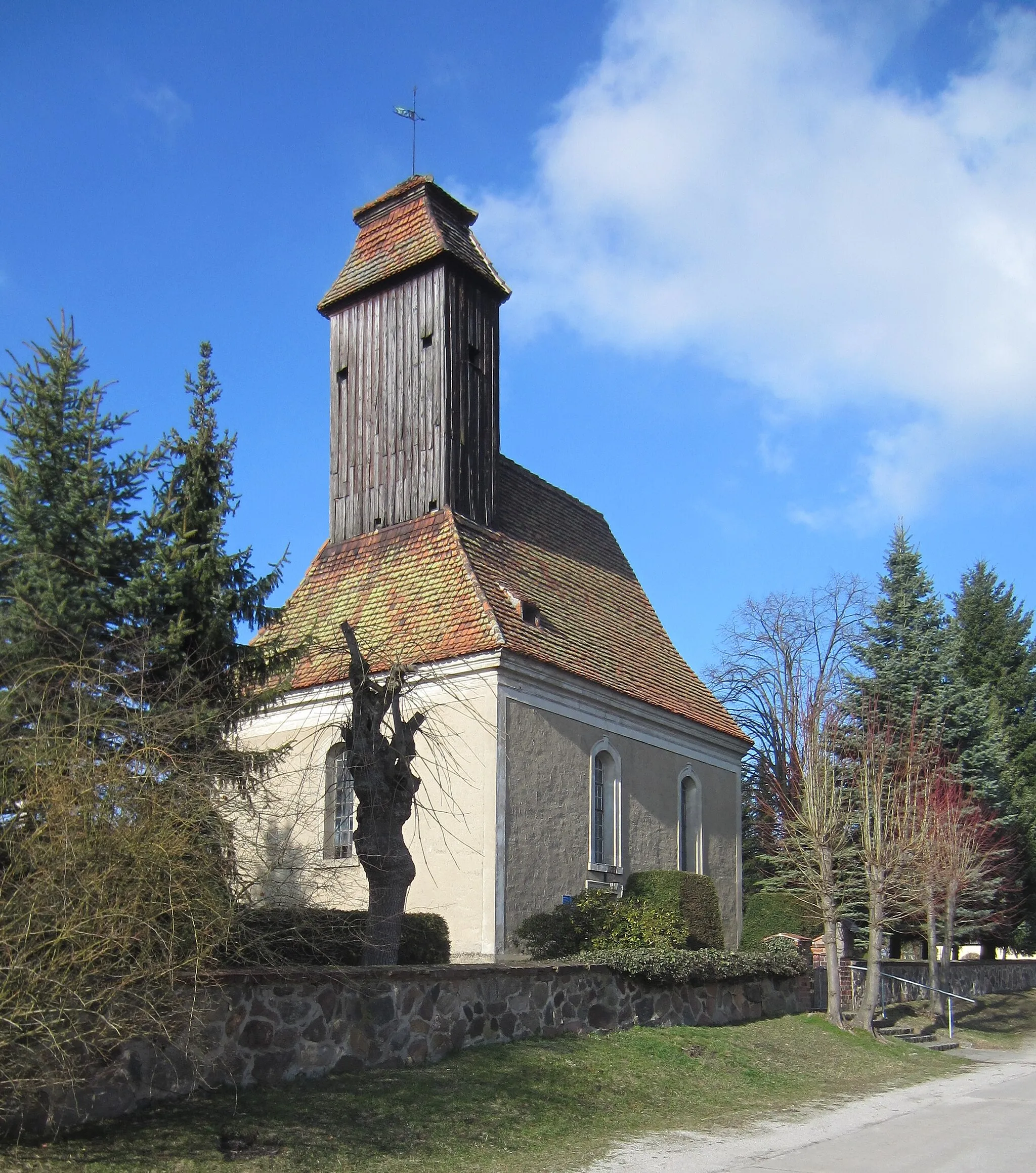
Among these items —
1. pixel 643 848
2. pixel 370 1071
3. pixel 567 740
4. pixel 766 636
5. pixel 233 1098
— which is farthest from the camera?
pixel 766 636

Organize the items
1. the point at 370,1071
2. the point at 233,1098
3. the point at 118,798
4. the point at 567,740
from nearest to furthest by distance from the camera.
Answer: the point at 118,798, the point at 233,1098, the point at 370,1071, the point at 567,740

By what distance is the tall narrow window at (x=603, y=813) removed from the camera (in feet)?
70.6

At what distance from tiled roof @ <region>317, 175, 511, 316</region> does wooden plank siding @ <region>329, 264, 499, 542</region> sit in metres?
0.31

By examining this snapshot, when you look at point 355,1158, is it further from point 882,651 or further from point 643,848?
point 882,651

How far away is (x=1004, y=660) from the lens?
39.2 metres

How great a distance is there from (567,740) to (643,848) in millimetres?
3408

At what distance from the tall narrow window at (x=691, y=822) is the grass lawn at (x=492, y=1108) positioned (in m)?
7.80

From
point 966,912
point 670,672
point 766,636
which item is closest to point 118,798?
point 670,672

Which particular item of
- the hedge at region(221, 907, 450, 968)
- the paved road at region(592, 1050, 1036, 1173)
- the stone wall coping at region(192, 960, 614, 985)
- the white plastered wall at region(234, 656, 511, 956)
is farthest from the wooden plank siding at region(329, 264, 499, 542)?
the paved road at region(592, 1050, 1036, 1173)

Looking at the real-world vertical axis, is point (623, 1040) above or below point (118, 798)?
below

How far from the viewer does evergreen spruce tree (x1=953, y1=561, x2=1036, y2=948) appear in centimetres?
3756

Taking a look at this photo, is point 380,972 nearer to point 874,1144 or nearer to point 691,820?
point 874,1144

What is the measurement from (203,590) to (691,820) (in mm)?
14081

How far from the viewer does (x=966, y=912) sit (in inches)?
1179
